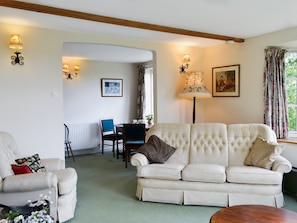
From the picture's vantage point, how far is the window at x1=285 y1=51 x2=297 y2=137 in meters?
4.70

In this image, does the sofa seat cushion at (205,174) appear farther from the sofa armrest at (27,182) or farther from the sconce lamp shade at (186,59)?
the sconce lamp shade at (186,59)

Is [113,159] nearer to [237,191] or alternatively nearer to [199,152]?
[199,152]

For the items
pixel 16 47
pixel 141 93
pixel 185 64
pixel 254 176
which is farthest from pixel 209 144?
pixel 141 93

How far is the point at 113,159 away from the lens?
650 centimetres

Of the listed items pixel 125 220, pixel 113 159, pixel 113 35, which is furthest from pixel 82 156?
pixel 125 220

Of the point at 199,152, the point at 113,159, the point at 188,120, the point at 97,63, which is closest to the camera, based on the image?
the point at 199,152

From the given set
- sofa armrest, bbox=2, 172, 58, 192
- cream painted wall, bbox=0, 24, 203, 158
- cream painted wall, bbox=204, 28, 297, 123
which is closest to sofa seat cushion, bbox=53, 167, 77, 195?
sofa armrest, bbox=2, 172, 58, 192

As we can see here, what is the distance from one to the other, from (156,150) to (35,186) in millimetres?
1831

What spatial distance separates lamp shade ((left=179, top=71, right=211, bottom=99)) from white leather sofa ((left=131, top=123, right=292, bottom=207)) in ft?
3.13

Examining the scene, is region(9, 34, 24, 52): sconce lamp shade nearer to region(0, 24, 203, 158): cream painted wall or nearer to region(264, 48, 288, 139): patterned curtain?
region(0, 24, 203, 158): cream painted wall

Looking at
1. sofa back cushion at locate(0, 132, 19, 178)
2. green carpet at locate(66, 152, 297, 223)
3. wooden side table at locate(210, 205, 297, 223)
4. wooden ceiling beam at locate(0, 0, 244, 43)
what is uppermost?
wooden ceiling beam at locate(0, 0, 244, 43)

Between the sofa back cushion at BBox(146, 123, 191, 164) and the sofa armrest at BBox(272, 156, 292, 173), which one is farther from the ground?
the sofa back cushion at BBox(146, 123, 191, 164)

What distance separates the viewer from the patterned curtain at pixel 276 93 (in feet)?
15.0

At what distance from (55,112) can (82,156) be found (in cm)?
288
